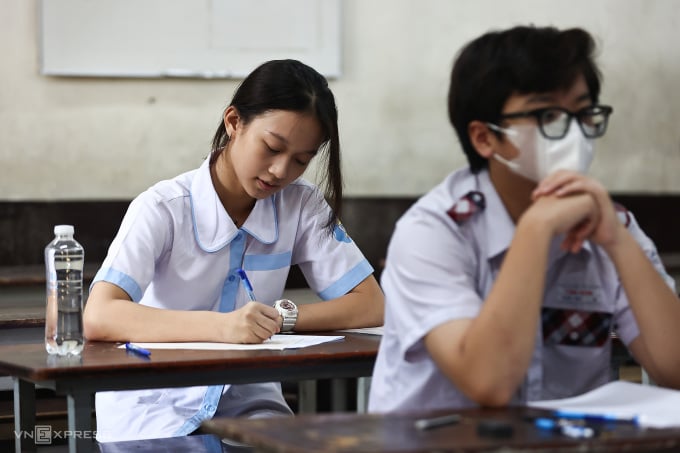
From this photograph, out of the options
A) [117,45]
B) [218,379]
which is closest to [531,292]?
[218,379]

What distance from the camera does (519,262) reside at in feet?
4.72

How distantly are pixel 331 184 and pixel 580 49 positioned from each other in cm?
105

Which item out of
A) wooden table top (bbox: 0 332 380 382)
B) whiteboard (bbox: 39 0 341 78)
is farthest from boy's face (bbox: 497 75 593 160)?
whiteboard (bbox: 39 0 341 78)

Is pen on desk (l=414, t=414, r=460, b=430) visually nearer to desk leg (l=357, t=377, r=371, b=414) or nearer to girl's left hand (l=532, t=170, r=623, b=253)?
girl's left hand (l=532, t=170, r=623, b=253)

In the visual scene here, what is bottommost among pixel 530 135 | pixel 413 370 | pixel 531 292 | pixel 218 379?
pixel 218 379

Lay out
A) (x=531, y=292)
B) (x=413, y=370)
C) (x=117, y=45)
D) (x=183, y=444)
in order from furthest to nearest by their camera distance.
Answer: (x=117, y=45), (x=183, y=444), (x=413, y=370), (x=531, y=292)

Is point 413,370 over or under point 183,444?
over

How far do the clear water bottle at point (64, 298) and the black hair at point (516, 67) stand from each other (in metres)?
0.91

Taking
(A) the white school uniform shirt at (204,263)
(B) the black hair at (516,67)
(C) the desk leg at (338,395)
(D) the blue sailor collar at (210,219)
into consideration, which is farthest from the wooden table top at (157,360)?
(C) the desk leg at (338,395)

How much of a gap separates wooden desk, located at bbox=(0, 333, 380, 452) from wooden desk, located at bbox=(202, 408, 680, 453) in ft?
2.10

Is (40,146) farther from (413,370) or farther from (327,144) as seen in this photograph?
(413,370)

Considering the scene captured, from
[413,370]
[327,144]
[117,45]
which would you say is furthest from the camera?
[117,45]

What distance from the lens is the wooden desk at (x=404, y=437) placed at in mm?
1124

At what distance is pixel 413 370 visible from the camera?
155cm
